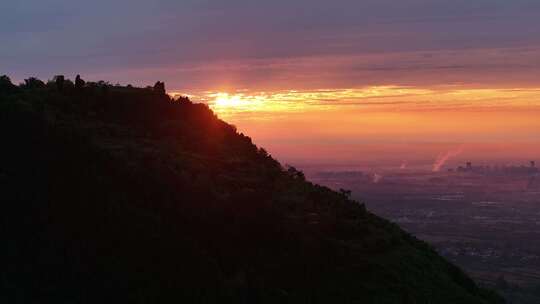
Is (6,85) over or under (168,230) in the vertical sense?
over

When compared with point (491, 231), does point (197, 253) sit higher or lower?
higher

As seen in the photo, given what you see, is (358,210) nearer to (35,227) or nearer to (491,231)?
(35,227)

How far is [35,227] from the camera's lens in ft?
63.5

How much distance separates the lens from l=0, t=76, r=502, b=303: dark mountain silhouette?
1825 cm

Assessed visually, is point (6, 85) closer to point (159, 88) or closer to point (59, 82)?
point (59, 82)

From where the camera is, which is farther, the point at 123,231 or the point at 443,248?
the point at 443,248

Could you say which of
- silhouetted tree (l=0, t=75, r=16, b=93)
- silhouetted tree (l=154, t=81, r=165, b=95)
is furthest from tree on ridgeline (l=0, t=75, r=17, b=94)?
silhouetted tree (l=154, t=81, r=165, b=95)

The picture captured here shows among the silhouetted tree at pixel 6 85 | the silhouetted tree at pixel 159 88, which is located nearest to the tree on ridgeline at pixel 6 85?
the silhouetted tree at pixel 6 85

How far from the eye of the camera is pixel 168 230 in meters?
20.0

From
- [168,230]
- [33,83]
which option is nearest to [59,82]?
[33,83]

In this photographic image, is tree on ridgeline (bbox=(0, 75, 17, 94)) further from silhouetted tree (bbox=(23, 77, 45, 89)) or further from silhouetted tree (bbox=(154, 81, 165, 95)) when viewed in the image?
silhouetted tree (bbox=(154, 81, 165, 95))

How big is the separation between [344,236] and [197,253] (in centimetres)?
570

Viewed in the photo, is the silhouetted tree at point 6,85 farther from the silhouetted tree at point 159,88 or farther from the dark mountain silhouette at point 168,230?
the silhouetted tree at point 159,88

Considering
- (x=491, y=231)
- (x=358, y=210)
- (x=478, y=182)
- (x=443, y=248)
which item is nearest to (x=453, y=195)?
(x=478, y=182)
